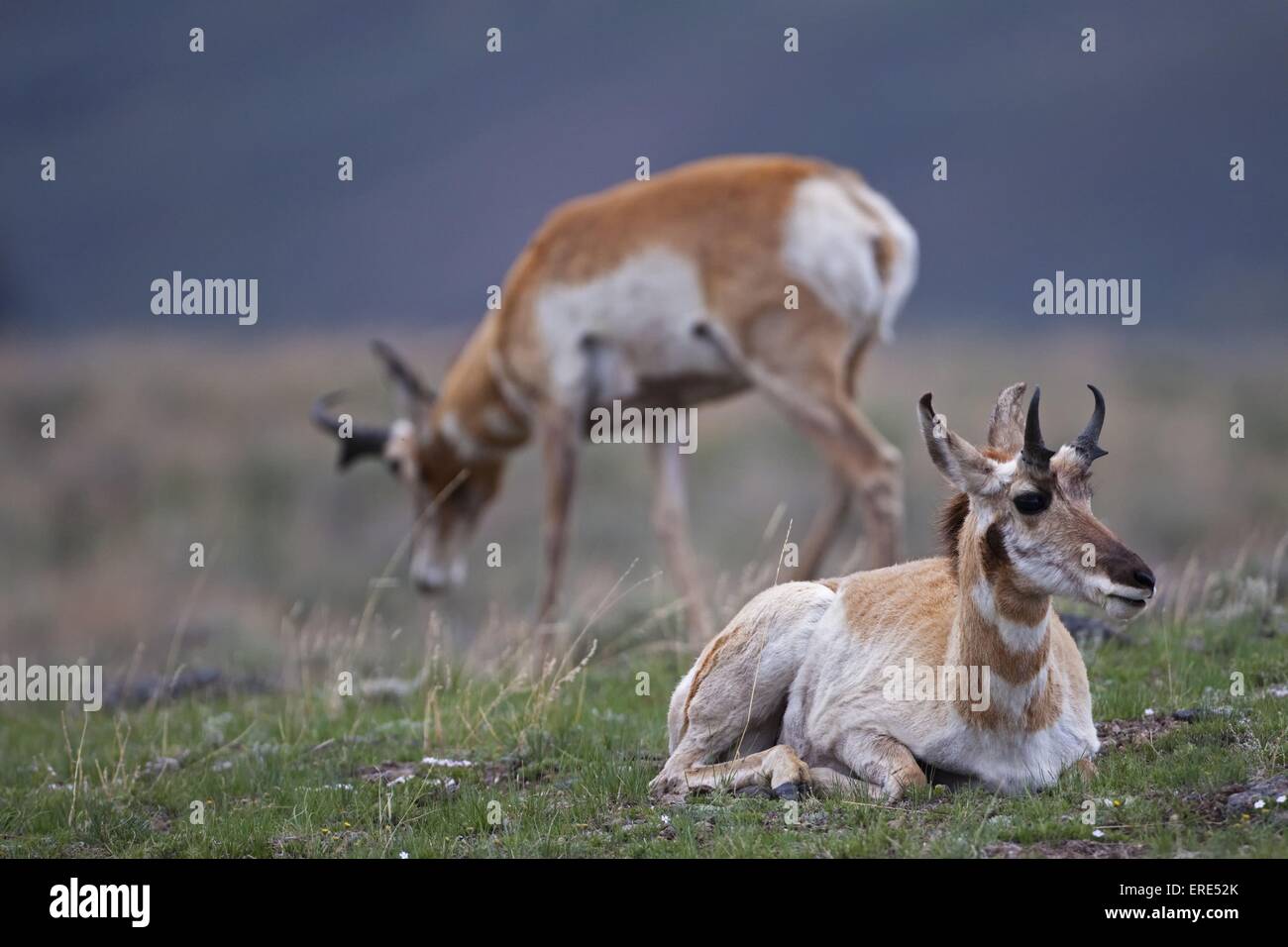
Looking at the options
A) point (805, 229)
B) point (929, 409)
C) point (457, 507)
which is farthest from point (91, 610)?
point (929, 409)

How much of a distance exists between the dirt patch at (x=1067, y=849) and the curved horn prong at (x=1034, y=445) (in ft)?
4.89

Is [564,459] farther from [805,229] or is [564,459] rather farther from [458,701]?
[458,701]

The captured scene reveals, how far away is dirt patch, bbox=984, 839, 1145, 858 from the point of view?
623 centimetres

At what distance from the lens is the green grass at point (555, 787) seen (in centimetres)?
661

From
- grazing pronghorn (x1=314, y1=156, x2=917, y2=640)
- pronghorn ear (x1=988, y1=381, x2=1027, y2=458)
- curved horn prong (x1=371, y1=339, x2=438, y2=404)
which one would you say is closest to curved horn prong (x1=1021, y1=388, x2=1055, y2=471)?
pronghorn ear (x1=988, y1=381, x2=1027, y2=458)

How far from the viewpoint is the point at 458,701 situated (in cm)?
952

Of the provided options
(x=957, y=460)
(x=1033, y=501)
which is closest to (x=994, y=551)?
(x=1033, y=501)

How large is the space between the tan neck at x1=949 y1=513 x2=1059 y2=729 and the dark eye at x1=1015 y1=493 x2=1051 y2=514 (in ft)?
0.63

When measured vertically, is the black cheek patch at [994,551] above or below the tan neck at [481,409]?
below

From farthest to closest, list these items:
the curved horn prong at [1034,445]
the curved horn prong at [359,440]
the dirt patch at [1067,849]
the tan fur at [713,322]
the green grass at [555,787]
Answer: the curved horn prong at [359,440]
the tan fur at [713,322]
the curved horn prong at [1034,445]
the green grass at [555,787]
the dirt patch at [1067,849]

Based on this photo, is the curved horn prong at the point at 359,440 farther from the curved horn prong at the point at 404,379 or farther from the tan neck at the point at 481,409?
the tan neck at the point at 481,409

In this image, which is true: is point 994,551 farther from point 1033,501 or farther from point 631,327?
point 631,327

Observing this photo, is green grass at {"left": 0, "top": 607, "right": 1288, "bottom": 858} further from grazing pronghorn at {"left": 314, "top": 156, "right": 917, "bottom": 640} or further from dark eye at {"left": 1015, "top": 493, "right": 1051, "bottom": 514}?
grazing pronghorn at {"left": 314, "top": 156, "right": 917, "bottom": 640}

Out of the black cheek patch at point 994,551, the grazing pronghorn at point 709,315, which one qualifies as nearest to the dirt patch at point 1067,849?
the black cheek patch at point 994,551
